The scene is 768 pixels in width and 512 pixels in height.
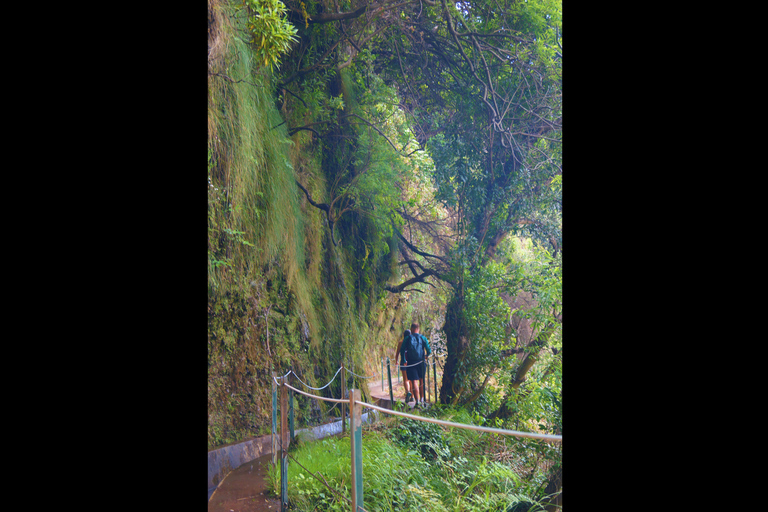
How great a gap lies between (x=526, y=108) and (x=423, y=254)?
1.93 m

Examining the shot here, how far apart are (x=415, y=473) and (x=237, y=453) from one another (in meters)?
1.44

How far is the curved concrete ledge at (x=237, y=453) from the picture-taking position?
3.46 m

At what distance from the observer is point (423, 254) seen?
5508mm

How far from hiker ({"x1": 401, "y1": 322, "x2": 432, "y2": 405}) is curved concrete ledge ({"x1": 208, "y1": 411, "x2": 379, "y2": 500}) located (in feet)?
3.54

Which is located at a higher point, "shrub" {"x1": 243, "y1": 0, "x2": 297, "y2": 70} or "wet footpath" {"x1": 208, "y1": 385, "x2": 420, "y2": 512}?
"shrub" {"x1": 243, "y1": 0, "x2": 297, "y2": 70}

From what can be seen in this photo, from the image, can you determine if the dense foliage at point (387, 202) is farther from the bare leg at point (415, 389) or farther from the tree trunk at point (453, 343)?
the bare leg at point (415, 389)

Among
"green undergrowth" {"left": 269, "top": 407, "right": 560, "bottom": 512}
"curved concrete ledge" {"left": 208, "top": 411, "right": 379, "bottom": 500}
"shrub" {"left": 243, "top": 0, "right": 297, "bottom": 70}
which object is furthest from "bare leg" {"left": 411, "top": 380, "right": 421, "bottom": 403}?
"shrub" {"left": 243, "top": 0, "right": 297, "bottom": 70}

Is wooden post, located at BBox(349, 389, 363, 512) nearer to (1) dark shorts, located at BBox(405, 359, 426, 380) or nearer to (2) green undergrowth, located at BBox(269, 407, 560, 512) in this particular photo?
(2) green undergrowth, located at BBox(269, 407, 560, 512)

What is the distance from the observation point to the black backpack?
16.9ft

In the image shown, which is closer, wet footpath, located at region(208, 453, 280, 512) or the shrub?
wet footpath, located at region(208, 453, 280, 512)

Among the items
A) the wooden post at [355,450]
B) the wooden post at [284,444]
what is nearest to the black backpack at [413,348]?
the wooden post at [284,444]
